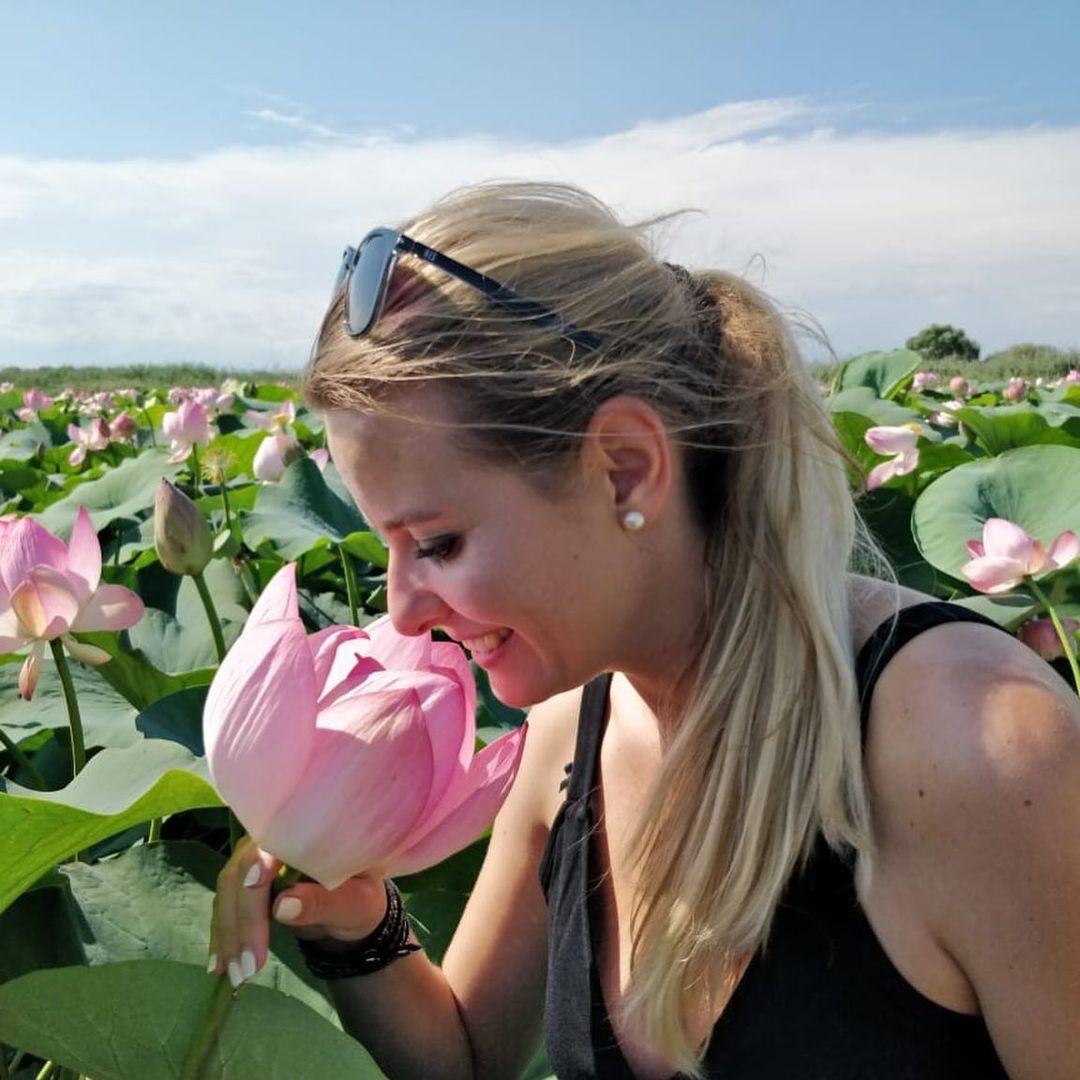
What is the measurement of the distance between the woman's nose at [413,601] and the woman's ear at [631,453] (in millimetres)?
152

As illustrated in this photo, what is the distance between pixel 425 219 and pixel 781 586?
40cm

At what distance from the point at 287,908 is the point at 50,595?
0.52 metres

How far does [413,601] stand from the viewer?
0.94 meters

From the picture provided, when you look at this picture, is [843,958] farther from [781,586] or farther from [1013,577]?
[1013,577]

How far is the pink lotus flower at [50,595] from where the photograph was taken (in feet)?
3.76

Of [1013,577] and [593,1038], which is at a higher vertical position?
[1013,577]

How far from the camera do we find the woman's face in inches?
37.4

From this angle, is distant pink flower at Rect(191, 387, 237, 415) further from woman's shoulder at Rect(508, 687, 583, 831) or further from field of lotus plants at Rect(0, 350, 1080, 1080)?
woman's shoulder at Rect(508, 687, 583, 831)

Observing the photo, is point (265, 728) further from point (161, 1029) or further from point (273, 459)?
point (273, 459)

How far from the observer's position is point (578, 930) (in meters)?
1.20

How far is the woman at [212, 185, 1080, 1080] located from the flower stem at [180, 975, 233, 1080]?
0.14 meters

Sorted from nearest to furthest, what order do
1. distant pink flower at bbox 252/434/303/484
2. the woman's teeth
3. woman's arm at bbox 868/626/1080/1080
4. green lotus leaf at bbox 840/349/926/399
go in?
woman's arm at bbox 868/626/1080/1080
the woman's teeth
distant pink flower at bbox 252/434/303/484
green lotus leaf at bbox 840/349/926/399

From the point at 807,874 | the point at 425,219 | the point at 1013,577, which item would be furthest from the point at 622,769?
the point at 1013,577

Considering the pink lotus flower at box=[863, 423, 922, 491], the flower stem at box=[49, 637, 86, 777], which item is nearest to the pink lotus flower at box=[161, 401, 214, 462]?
the pink lotus flower at box=[863, 423, 922, 491]
